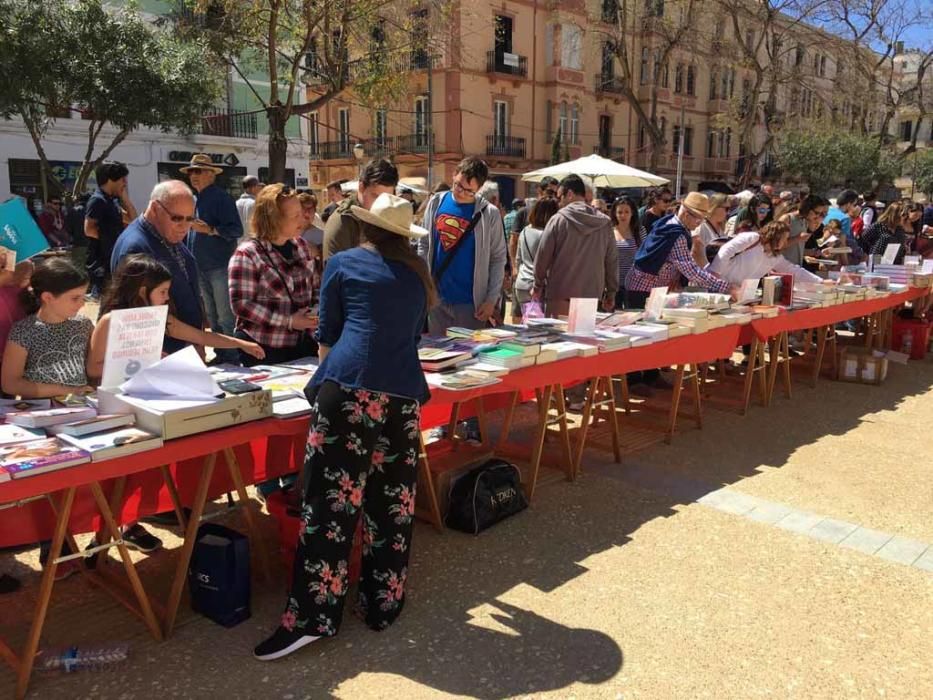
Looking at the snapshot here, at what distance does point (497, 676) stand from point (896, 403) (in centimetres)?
495

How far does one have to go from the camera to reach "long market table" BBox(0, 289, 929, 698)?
2.33 m

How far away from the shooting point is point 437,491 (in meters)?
3.58

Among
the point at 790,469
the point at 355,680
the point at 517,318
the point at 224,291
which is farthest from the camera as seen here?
the point at 517,318

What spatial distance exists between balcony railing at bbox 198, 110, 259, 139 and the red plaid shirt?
1970cm

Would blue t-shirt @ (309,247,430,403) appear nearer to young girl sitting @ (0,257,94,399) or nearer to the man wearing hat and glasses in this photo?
young girl sitting @ (0,257,94,399)

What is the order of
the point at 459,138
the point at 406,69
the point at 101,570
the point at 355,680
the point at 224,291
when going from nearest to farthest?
A: the point at 355,680 < the point at 101,570 < the point at 224,291 < the point at 406,69 < the point at 459,138

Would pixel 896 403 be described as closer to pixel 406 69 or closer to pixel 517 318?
pixel 517 318

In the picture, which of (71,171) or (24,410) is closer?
(24,410)

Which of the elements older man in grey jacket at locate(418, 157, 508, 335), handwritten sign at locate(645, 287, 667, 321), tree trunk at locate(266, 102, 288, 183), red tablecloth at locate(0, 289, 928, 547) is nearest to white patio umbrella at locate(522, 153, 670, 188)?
tree trunk at locate(266, 102, 288, 183)

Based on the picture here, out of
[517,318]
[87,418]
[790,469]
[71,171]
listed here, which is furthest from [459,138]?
[87,418]

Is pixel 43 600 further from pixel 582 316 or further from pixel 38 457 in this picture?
pixel 582 316

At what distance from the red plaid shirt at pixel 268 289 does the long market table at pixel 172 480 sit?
1.76 ft

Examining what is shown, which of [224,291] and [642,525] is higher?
[224,291]

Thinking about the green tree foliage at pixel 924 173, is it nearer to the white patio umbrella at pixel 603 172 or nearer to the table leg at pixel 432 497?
the white patio umbrella at pixel 603 172
